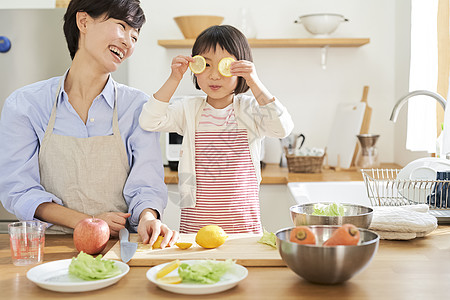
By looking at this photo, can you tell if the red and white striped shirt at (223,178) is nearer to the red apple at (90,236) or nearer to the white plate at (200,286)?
the red apple at (90,236)

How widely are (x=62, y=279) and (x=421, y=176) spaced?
1.12 meters

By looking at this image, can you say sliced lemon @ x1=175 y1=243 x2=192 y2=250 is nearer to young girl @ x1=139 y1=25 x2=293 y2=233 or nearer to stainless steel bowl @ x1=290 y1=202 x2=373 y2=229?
stainless steel bowl @ x1=290 y1=202 x2=373 y2=229

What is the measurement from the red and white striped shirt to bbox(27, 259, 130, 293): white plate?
0.71 metres

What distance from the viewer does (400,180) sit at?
5.40 feet

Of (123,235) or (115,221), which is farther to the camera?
(115,221)

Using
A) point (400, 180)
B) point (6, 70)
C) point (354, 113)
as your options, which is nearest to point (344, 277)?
point (400, 180)

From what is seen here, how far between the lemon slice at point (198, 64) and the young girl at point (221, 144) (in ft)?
0.19

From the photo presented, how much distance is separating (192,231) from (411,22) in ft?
6.30

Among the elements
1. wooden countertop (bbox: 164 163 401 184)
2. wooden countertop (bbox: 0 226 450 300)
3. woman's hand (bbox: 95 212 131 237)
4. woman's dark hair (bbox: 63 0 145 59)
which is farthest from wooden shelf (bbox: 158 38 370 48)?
wooden countertop (bbox: 0 226 450 300)

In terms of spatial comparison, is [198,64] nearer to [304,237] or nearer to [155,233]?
[155,233]

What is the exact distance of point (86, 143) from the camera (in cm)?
165

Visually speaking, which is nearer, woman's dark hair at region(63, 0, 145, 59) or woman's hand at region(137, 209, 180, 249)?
woman's hand at region(137, 209, 180, 249)

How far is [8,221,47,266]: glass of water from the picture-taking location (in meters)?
1.23

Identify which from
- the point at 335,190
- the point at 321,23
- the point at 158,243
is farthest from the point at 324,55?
the point at 158,243
